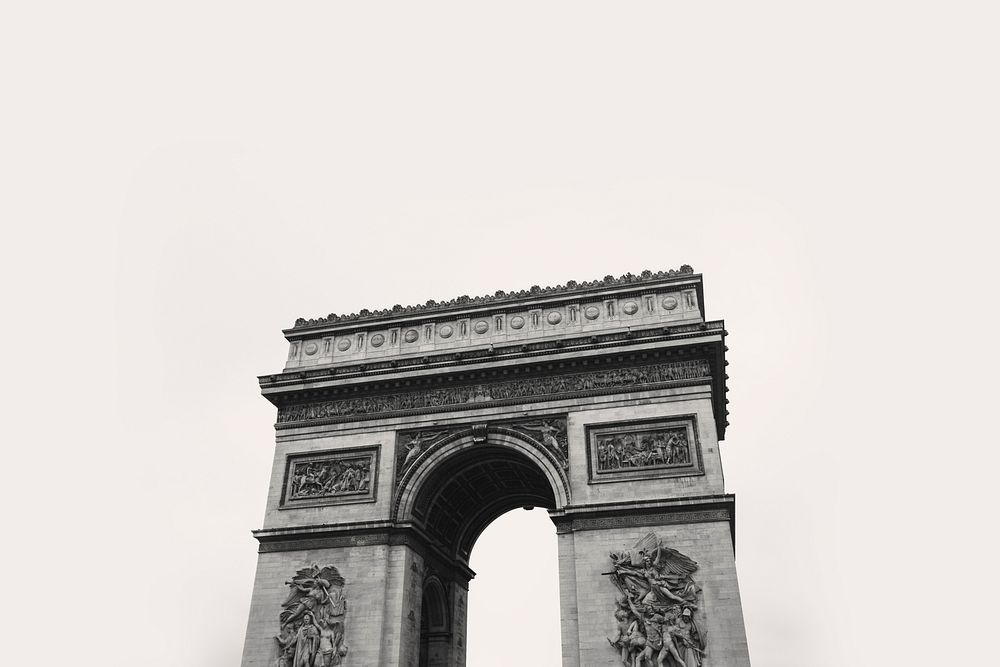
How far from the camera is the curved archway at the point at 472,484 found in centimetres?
2475

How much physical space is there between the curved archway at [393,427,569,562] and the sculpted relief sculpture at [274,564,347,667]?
2695 millimetres

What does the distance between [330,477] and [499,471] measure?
550 centimetres

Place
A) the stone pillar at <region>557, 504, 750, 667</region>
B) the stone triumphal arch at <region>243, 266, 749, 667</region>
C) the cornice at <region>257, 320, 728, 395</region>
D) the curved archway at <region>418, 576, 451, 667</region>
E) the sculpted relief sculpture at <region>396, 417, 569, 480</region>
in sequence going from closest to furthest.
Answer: the stone pillar at <region>557, 504, 750, 667</region>
the stone triumphal arch at <region>243, 266, 749, 667</region>
the sculpted relief sculpture at <region>396, 417, 569, 480</region>
the cornice at <region>257, 320, 728, 395</region>
the curved archway at <region>418, 576, 451, 667</region>

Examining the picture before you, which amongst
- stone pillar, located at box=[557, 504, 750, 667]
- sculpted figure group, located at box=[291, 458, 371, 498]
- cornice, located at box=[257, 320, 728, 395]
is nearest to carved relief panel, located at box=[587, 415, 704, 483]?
stone pillar, located at box=[557, 504, 750, 667]

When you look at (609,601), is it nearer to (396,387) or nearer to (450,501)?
(450,501)

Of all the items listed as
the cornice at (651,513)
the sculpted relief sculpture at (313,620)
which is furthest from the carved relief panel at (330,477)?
the cornice at (651,513)

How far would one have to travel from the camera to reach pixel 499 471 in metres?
27.6

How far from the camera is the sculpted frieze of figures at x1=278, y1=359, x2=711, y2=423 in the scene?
24672 millimetres

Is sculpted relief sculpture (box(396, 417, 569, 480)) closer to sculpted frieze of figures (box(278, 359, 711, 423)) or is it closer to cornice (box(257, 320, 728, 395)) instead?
sculpted frieze of figures (box(278, 359, 711, 423))

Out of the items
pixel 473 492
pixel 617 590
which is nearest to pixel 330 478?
pixel 473 492

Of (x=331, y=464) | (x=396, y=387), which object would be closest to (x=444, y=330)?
(x=396, y=387)

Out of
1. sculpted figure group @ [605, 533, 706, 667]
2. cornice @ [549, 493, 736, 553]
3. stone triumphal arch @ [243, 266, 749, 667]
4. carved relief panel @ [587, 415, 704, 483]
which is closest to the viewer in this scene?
sculpted figure group @ [605, 533, 706, 667]

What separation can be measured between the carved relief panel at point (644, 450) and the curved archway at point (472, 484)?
1.24 m

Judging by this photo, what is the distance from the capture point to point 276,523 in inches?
1001
